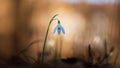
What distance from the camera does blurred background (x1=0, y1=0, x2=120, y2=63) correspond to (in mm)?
1792

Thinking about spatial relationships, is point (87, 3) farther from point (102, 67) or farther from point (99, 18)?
point (102, 67)

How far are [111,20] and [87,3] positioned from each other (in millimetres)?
161

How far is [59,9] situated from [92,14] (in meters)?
0.18

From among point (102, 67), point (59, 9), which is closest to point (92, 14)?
point (59, 9)

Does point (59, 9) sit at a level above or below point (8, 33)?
above

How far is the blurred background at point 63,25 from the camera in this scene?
1.79 metres

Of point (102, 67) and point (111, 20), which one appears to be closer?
point (102, 67)

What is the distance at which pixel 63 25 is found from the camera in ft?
6.03

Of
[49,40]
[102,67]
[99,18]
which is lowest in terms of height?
[102,67]

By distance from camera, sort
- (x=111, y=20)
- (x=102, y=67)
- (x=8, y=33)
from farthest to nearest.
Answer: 1. (x=111, y=20)
2. (x=8, y=33)
3. (x=102, y=67)

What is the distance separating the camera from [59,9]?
72.3 inches

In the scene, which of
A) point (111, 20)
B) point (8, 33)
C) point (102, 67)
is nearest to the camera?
point (102, 67)

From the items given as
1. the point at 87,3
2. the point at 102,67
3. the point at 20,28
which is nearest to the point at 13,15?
the point at 20,28

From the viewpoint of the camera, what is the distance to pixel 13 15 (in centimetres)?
180
